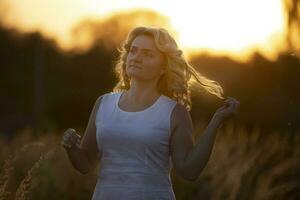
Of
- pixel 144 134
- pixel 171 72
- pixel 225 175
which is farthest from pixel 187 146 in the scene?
pixel 225 175

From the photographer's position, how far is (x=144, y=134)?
529 centimetres

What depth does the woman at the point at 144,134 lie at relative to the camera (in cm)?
528

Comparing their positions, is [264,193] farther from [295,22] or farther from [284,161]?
[295,22]

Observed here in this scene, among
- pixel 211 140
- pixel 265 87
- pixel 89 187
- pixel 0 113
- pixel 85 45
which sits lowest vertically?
pixel 0 113

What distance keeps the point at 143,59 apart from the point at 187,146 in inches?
21.4

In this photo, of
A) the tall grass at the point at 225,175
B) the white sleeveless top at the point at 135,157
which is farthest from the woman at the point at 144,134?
the tall grass at the point at 225,175

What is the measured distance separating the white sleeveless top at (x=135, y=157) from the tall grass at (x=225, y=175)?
4696mm

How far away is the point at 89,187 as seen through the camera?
11.4 meters

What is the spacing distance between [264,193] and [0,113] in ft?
122

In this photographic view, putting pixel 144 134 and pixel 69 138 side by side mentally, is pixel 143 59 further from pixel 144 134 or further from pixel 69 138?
pixel 69 138

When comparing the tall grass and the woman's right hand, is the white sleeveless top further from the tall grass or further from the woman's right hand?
the tall grass

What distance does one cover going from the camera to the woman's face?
17.9 feet

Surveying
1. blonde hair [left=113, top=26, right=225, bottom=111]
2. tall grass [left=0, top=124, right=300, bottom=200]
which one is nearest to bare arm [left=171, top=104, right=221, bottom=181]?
blonde hair [left=113, top=26, right=225, bottom=111]

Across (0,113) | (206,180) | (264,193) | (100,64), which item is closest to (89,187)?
(206,180)
